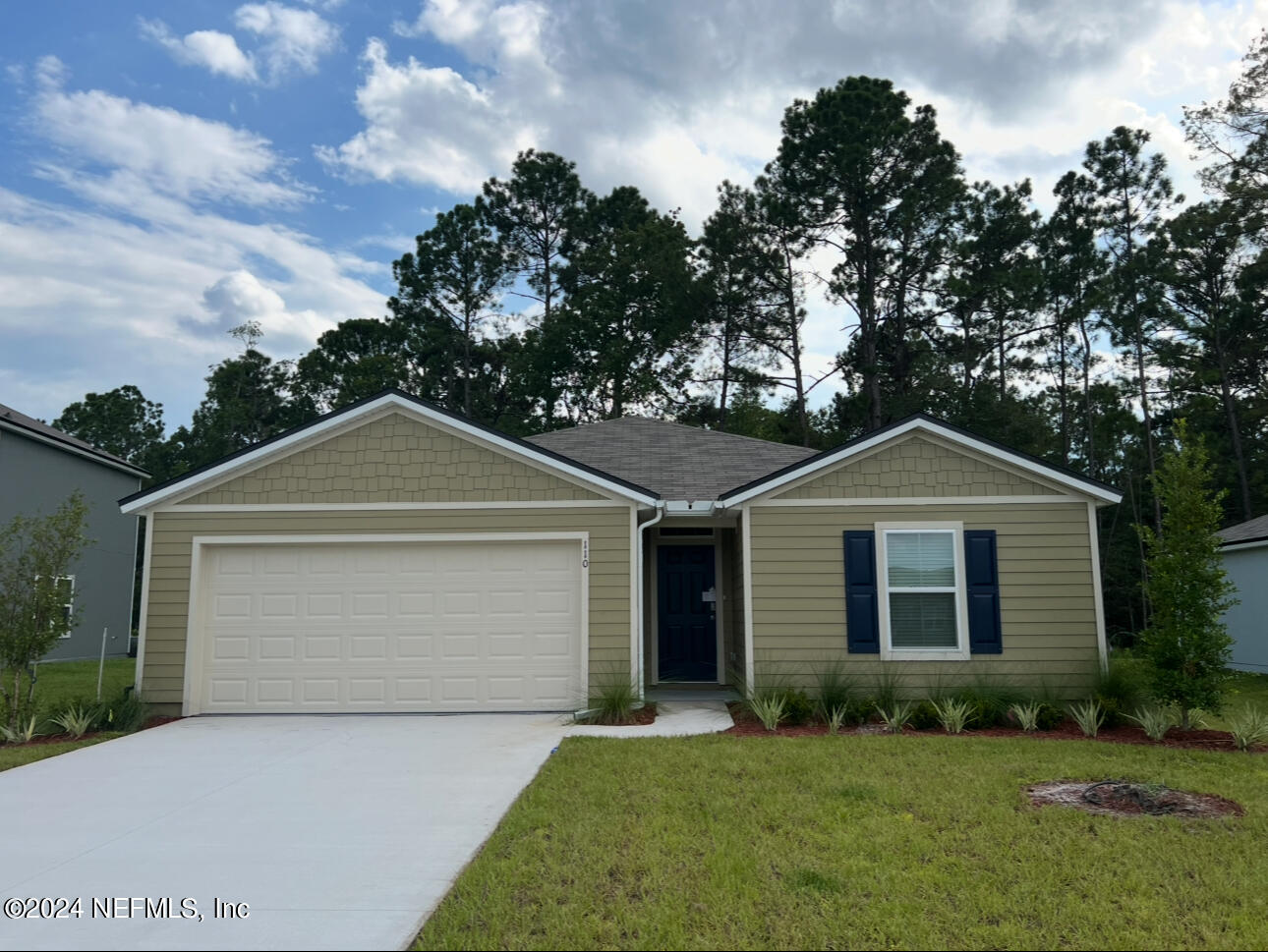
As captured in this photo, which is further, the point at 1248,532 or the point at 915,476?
the point at 1248,532

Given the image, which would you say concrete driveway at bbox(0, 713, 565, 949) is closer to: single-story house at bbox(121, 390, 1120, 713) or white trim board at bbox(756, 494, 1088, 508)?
single-story house at bbox(121, 390, 1120, 713)

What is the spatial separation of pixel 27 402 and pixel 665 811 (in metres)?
33.6

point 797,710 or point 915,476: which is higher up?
point 915,476

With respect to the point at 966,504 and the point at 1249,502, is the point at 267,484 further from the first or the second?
the point at 1249,502

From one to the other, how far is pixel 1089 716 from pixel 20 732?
35.9 feet

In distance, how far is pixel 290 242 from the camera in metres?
18.7

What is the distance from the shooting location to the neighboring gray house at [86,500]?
1742cm

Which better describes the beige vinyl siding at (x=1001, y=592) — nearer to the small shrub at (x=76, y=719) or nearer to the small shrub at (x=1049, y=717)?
the small shrub at (x=1049, y=717)

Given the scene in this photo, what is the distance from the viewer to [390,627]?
9.82 m

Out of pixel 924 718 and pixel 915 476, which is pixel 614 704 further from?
pixel 915 476

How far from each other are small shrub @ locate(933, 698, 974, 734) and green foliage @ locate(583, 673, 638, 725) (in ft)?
10.6

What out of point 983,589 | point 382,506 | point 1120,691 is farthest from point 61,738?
point 1120,691

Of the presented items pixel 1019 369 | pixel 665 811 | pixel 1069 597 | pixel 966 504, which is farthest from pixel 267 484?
pixel 1019 369

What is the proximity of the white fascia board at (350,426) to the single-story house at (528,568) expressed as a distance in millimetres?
26
